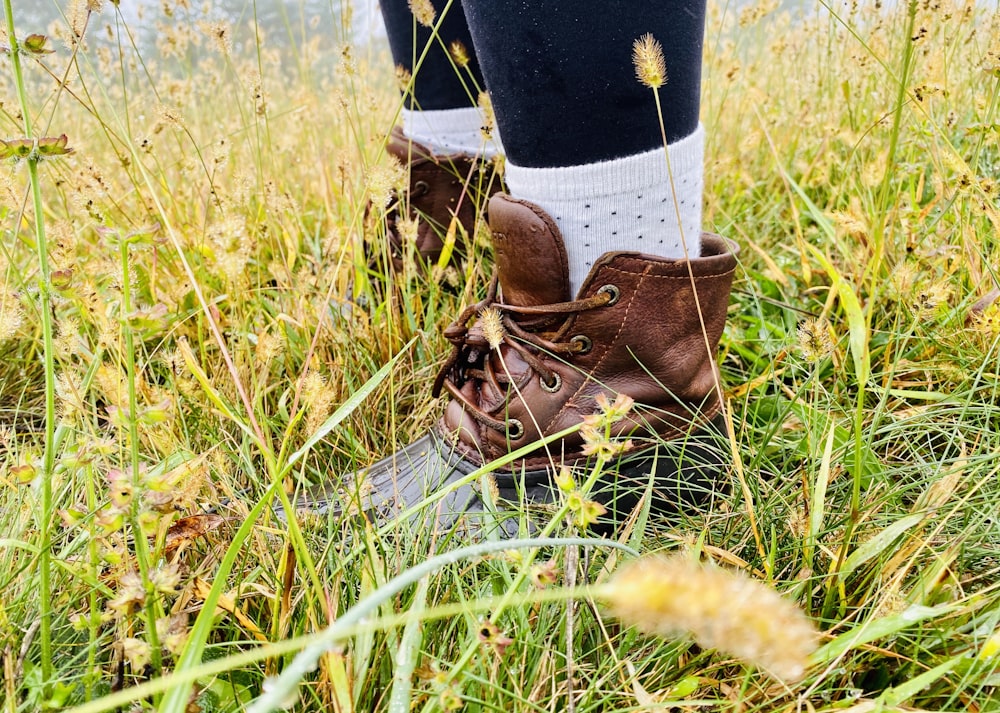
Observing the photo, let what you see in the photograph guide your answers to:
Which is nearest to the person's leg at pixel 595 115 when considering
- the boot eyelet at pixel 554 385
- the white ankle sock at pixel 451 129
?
the boot eyelet at pixel 554 385

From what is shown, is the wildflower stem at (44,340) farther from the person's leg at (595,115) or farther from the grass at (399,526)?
the person's leg at (595,115)

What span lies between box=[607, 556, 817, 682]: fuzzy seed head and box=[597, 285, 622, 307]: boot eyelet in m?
0.57

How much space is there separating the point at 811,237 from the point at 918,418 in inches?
30.8

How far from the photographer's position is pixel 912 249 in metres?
1.18

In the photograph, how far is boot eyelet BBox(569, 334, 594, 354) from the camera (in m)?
0.89

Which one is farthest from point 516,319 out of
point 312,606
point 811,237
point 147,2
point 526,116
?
point 147,2

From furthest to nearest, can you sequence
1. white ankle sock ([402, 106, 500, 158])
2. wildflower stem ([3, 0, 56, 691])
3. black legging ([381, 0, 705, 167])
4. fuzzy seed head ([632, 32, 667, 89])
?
white ankle sock ([402, 106, 500, 158]) → black legging ([381, 0, 705, 167]) → fuzzy seed head ([632, 32, 667, 89]) → wildflower stem ([3, 0, 56, 691])

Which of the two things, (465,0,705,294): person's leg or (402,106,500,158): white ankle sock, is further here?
(402,106,500,158): white ankle sock

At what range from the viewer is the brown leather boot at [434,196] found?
1.42 metres

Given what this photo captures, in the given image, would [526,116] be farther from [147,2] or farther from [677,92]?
[147,2]

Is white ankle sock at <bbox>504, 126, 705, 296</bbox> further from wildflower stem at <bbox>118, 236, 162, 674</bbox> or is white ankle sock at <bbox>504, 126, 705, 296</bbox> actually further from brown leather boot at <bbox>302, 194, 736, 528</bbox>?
wildflower stem at <bbox>118, 236, 162, 674</bbox>

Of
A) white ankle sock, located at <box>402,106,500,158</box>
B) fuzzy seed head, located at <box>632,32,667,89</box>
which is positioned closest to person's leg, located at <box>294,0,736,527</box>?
fuzzy seed head, located at <box>632,32,667,89</box>

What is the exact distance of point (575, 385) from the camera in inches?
35.5

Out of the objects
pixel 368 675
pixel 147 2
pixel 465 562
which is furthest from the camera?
pixel 147 2
